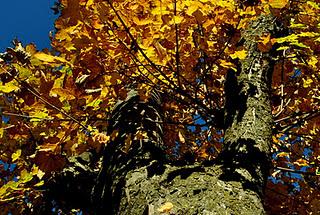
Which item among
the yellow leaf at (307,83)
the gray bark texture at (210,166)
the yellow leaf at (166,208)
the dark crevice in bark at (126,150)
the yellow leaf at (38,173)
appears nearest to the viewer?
the yellow leaf at (166,208)

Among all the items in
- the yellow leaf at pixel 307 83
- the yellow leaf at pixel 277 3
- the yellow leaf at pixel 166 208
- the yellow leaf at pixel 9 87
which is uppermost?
the yellow leaf at pixel 307 83

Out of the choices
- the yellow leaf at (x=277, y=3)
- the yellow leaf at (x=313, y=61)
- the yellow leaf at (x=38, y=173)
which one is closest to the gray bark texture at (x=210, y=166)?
the yellow leaf at (x=38, y=173)

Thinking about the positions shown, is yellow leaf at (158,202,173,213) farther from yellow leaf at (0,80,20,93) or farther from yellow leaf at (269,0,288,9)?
yellow leaf at (269,0,288,9)

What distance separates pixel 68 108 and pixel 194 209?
3.65ft

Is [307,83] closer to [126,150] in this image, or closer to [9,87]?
[126,150]

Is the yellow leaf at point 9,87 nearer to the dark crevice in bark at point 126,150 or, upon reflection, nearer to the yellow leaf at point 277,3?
the dark crevice in bark at point 126,150

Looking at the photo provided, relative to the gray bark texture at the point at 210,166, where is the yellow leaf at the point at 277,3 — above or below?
above

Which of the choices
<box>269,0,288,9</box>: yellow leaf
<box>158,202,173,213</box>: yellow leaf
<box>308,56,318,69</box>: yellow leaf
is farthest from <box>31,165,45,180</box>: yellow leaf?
<box>308,56,318,69</box>: yellow leaf

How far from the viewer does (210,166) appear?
184cm

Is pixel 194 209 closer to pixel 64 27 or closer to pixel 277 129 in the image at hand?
pixel 64 27

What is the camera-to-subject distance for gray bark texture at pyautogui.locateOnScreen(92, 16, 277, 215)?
1.59 m

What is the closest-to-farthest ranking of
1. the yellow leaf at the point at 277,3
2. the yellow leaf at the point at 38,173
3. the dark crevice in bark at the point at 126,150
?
1. the yellow leaf at the point at 277,3
2. the dark crevice in bark at the point at 126,150
3. the yellow leaf at the point at 38,173

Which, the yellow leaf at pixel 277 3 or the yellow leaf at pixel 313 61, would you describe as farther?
the yellow leaf at pixel 313 61

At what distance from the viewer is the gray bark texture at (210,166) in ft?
5.22
